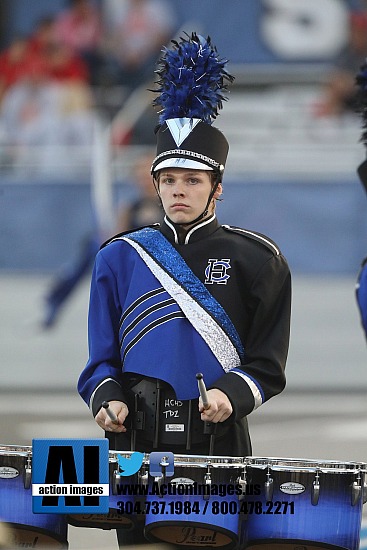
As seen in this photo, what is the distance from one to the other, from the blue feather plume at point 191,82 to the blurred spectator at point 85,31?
30.2 ft

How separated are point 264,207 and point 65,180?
197 centimetres

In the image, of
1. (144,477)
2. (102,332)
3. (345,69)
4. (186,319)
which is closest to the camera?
(144,477)

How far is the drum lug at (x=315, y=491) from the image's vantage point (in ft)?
14.1

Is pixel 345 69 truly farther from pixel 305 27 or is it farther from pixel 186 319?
pixel 186 319

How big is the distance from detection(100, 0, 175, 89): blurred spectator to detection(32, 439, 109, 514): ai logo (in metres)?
9.80

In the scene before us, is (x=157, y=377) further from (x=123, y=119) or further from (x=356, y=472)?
(x=123, y=119)

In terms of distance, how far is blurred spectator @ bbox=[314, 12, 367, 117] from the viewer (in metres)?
13.8

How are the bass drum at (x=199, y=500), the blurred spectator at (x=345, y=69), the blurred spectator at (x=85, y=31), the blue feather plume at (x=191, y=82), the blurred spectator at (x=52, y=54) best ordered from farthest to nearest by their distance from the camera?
1. the blurred spectator at (x=52, y=54)
2. the blurred spectator at (x=85, y=31)
3. the blurred spectator at (x=345, y=69)
4. the blue feather plume at (x=191, y=82)
5. the bass drum at (x=199, y=500)

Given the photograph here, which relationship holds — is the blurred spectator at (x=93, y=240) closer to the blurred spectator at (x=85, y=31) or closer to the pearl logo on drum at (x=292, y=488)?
the blurred spectator at (x=85, y=31)

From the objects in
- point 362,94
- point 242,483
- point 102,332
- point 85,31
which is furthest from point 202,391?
point 85,31

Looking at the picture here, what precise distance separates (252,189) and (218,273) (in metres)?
9.14

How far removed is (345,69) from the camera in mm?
13820

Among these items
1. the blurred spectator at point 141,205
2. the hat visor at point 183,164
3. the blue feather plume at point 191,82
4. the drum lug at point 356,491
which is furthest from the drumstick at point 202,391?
the blurred spectator at point 141,205

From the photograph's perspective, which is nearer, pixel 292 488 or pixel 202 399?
pixel 292 488
